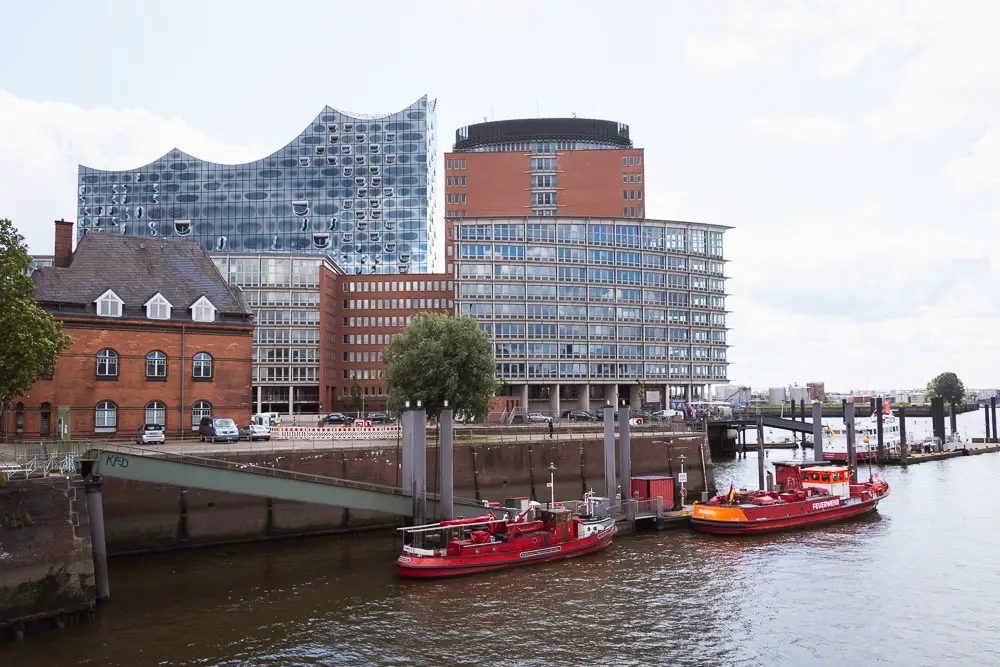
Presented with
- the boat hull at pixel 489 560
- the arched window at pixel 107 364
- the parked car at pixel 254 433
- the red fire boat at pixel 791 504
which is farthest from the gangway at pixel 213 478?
the red fire boat at pixel 791 504

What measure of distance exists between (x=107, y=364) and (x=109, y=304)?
4.31m

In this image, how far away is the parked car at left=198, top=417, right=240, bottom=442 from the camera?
185ft

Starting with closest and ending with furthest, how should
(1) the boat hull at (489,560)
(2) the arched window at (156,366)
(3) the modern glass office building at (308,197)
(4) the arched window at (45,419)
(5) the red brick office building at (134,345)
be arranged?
(1) the boat hull at (489,560), (4) the arched window at (45,419), (5) the red brick office building at (134,345), (2) the arched window at (156,366), (3) the modern glass office building at (308,197)

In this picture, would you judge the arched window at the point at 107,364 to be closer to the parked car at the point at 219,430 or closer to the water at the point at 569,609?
the parked car at the point at 219,430

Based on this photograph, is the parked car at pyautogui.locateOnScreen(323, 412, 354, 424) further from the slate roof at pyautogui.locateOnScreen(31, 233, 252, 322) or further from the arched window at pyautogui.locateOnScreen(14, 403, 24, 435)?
the arched window at pyautogui.locateOnScreen(14, 403, 24, 435)

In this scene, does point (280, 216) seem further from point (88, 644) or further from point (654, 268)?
A: point (88, 644)

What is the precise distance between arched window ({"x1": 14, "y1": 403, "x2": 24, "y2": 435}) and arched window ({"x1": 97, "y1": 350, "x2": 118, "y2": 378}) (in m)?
5.19

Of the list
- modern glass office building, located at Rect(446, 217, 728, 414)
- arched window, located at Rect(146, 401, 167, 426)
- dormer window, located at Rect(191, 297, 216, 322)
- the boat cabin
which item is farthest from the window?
modern glass office building, located at Rect(446, 217, 728, 414)

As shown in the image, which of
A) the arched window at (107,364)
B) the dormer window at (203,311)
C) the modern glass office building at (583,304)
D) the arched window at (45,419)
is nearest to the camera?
the arched window at (45,419)

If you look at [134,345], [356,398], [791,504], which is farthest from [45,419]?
[356,398]

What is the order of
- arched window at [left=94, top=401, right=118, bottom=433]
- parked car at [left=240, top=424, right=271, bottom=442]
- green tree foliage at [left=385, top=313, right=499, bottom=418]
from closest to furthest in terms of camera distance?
arched window at [left=94, top=401, right=118, bottom=433] < parked car at [left=240, top=424, right=271, bottom=442] < green tree foliage at [left=385, top=313, right=499, bottom=418]

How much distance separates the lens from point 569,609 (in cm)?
3550

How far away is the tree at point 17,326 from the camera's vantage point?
3625cm

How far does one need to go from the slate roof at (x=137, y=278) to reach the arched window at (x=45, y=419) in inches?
268
